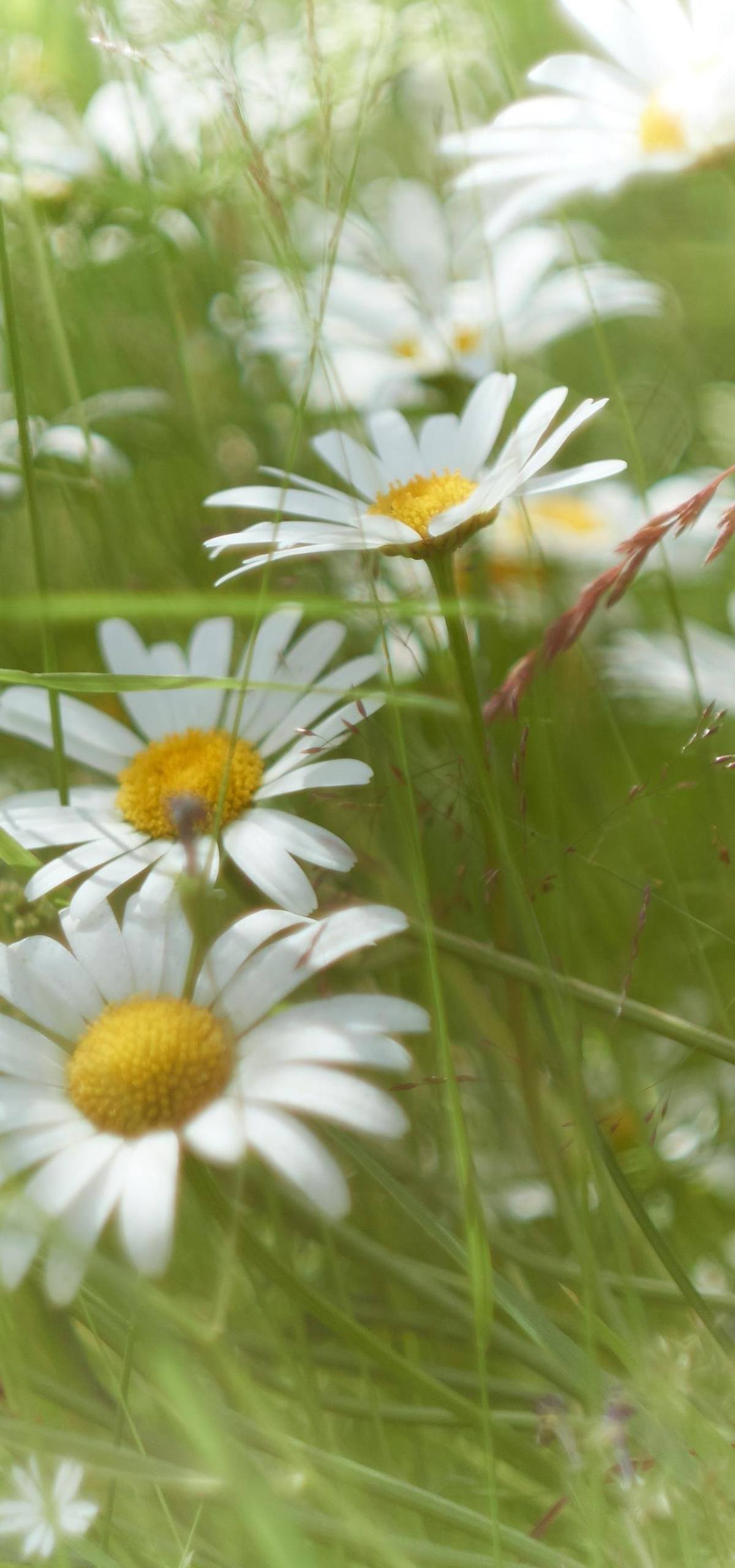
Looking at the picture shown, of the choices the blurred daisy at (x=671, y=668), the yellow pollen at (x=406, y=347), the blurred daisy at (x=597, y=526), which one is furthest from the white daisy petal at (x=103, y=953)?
the yellow pollen at (x=406, y=347)

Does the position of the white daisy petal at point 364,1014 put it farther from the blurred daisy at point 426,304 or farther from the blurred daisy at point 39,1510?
the blurred daisy at point 426,304

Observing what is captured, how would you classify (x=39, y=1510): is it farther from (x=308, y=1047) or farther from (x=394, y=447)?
(x=394, y=447)

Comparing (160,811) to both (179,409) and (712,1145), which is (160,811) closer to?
(712,1145)

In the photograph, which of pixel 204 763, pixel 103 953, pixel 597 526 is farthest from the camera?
pixel 597 526

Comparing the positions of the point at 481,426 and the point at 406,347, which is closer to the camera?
the point at 481,426

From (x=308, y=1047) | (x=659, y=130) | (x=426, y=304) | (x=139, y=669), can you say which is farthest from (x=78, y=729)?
(x=426, y=304)

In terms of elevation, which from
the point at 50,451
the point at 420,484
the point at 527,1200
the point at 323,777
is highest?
the point at 50,451

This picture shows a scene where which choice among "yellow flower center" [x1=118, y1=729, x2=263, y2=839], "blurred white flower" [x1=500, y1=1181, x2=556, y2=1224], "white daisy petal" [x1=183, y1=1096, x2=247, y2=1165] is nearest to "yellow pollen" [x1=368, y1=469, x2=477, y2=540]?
"yellow flower center" [x1=118, y1=729, x2=263, y2=839]
